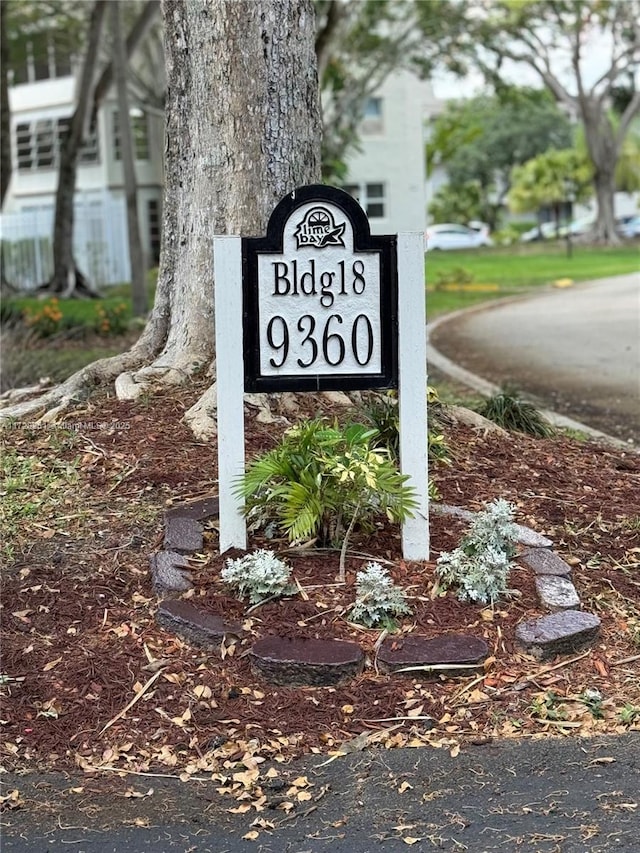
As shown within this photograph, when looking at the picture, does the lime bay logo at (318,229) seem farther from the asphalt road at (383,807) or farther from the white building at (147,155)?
the white building at (147,155)

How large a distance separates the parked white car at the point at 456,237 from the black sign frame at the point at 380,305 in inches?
1763

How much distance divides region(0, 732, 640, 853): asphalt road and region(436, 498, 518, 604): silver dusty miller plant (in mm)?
776

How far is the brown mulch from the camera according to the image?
364 cm

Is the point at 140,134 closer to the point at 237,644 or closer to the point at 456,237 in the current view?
the point at 456,237

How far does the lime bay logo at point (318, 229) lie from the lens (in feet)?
14.2

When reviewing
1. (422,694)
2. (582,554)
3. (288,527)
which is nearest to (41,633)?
(288,527)

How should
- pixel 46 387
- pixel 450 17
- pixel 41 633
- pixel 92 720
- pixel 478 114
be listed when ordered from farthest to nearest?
1. pixel 478 114
2. pixel 450 17
3. pixel 46 387
4. pixel 41 633
5. pixel 92 720

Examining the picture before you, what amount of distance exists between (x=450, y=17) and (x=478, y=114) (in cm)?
2969

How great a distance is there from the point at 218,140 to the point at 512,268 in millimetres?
26803

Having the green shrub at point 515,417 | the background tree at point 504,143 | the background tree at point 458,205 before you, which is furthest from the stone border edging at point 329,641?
the background tree at point 504,143

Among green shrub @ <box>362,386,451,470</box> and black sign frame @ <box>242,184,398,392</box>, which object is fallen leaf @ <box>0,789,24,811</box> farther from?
green shrub @ <box>362,386,451,470</box>

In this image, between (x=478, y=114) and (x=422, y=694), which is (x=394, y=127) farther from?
(x=422, y=694)

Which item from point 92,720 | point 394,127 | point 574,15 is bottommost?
point 92,720

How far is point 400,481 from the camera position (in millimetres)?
4352
